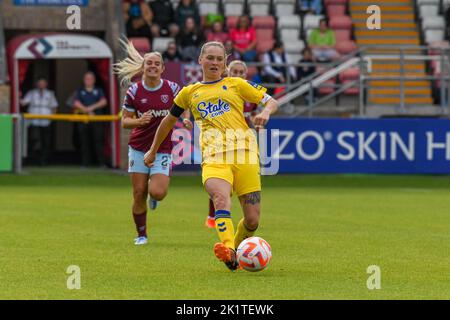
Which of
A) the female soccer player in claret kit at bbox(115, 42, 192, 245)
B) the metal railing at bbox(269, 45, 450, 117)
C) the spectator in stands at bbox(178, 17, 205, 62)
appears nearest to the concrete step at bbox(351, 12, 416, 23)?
the metal railing at bbox(269, 45, 450, 117)

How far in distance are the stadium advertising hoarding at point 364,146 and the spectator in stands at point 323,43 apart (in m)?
3.52

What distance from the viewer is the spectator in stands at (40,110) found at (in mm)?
28812

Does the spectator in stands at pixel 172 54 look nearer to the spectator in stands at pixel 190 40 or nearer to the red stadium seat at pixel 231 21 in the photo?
the spectator in stands at pixel 190 40

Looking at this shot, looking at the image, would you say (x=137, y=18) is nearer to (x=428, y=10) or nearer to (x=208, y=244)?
(x=428, y=10)

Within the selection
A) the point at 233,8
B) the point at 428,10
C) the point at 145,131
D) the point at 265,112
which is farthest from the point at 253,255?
the point at 428,10

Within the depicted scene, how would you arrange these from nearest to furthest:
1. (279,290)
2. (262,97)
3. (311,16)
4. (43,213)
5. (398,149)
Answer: (279,290) → (262,97) → (43,213) → (398,149) → (311,16)

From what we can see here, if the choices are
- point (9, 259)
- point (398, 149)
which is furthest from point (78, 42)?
point (9, 259)

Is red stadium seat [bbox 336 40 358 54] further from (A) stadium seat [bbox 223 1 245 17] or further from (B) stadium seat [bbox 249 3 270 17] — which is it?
(A) stadium seat [bbox 223 1 245 17]

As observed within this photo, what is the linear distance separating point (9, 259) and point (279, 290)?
347 cm

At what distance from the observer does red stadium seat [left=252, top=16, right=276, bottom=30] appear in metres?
31.5

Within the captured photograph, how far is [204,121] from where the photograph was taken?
1212 cm

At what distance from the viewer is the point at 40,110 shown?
28.8 m

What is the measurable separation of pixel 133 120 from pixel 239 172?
104 inches

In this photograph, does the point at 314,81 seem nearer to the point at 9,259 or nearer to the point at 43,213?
the point at 43,213
